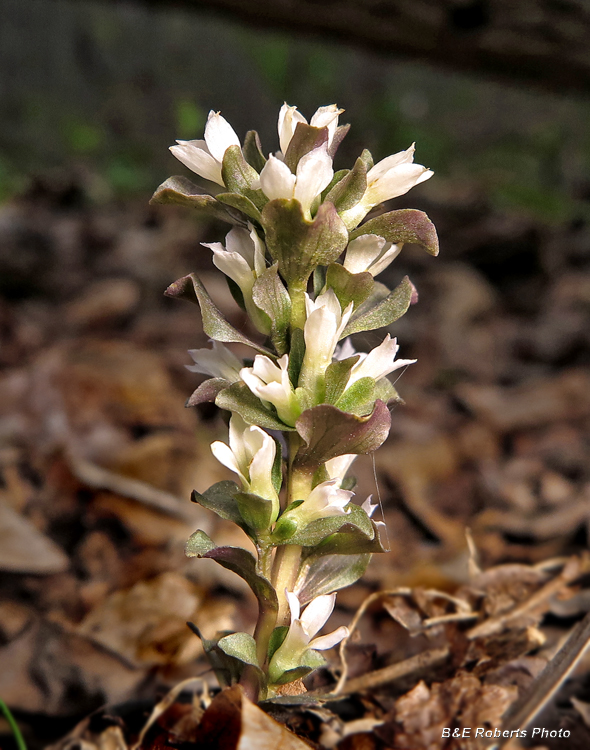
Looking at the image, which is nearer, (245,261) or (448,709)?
(245,261)

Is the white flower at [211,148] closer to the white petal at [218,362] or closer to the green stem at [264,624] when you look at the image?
the white petal at [218,362]

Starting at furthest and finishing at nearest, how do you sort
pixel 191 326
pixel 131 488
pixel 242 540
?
pixel 191 326 < pixel 131 488 < pixel 242 540

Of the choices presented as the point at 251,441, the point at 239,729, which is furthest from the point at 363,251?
the point at 239,729

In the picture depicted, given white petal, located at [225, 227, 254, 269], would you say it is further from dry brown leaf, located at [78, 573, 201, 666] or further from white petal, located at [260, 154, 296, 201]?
dry brown leaf, located at [78, 573, 201, 666]

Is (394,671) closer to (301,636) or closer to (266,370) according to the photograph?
(301,636)

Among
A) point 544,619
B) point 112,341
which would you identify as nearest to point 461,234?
point 112,341

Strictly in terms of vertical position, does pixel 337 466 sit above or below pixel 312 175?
below

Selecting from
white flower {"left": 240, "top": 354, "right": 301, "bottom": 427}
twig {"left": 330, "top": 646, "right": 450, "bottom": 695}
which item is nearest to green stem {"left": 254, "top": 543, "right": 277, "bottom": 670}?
white flower {"left": 240, "top": 354, "right": 301, "bottom": 427}
